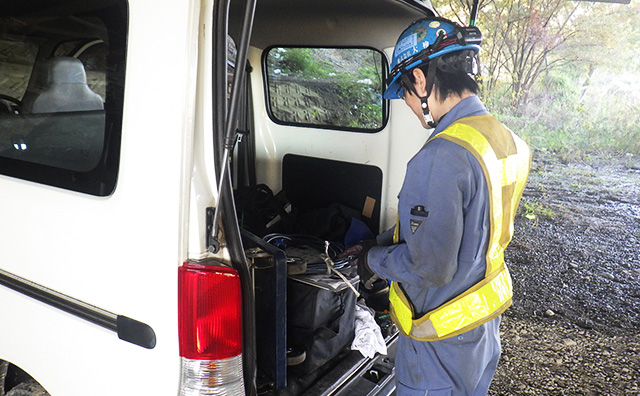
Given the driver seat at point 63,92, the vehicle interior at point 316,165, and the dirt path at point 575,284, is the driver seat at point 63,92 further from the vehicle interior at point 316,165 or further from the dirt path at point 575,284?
the dirt path at point 575,284

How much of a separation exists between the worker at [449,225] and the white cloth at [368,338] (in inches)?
13.5

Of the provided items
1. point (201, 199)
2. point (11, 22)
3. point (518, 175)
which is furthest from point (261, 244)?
point (11, 22)

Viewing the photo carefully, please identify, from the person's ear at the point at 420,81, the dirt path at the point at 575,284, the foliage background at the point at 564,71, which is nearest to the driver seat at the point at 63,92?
the person's ear at the point at 420,81

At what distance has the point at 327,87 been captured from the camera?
316cm

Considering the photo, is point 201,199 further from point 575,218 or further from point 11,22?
point 575,218

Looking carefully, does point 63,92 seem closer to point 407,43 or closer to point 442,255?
point 407,43

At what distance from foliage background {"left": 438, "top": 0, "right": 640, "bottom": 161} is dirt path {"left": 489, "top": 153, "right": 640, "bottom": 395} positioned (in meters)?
0.43

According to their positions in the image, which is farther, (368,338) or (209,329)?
(368,338)

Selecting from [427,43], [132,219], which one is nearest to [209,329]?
[132,219]

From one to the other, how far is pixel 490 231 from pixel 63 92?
1.47 m

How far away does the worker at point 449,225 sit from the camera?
1.53 metres

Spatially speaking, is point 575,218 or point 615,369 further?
point 575,218

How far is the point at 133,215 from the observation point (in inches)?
49.4

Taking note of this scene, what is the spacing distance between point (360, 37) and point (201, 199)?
6.23 ft
